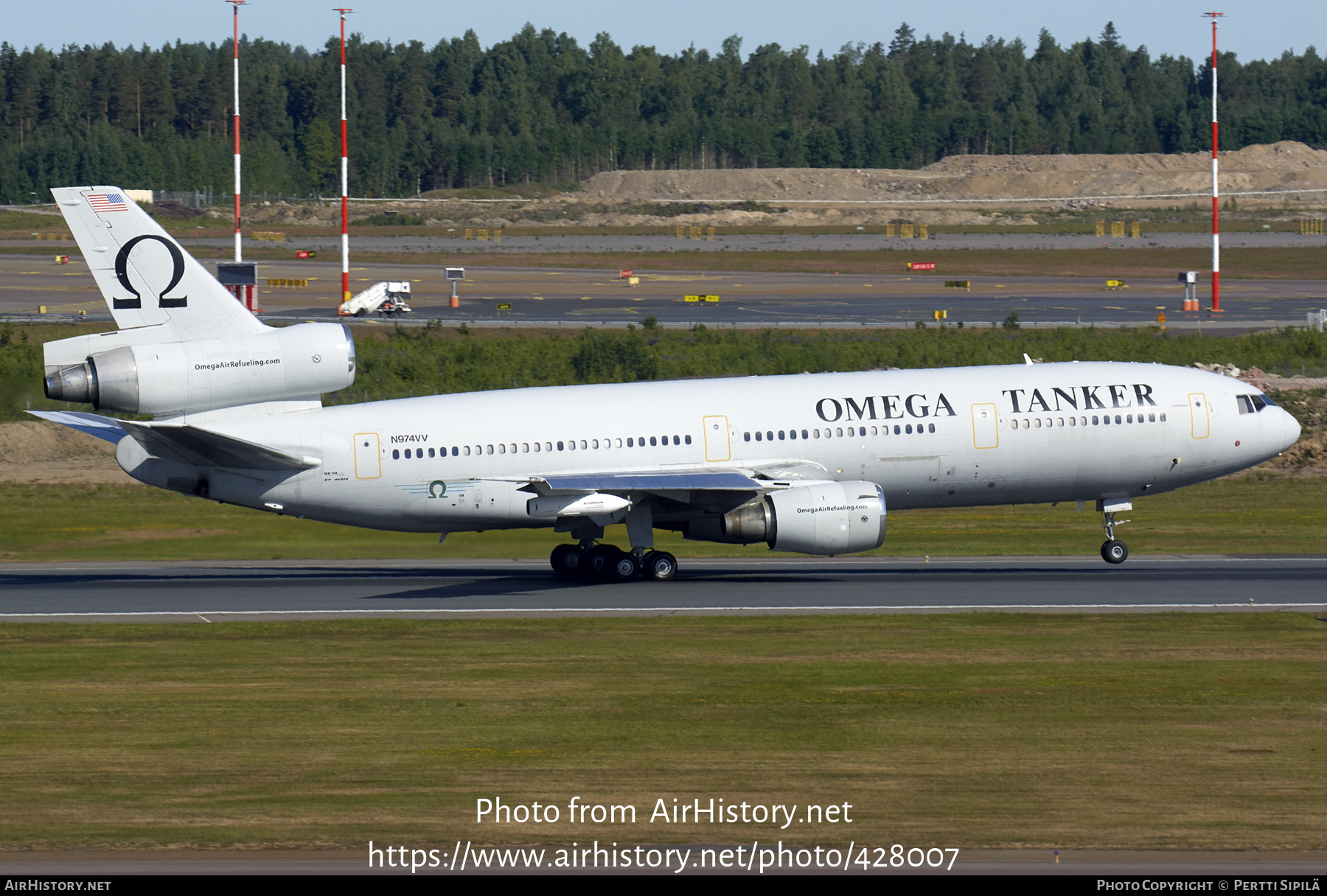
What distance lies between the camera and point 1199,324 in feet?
312

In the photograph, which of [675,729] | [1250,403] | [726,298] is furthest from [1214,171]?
[675,729]

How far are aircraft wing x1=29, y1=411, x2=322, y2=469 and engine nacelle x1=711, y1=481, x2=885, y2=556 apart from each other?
11766 mm

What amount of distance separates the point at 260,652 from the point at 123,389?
28.0 feet

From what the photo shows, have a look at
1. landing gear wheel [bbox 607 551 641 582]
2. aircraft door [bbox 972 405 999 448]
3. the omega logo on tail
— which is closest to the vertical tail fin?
the omega logo on tail

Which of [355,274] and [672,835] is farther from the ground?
[355,274]

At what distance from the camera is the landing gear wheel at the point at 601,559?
41.9 m

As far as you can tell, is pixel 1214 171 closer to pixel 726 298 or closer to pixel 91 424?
pixel 726 298

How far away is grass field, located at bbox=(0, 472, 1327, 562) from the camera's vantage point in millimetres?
47625

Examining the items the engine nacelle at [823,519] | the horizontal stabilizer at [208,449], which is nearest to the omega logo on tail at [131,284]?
the horizontal stabilizer at [208,449]

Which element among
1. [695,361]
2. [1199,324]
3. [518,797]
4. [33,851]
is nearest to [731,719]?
[518,797]

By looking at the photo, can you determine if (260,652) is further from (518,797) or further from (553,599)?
(518,797)

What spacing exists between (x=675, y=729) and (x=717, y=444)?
54.1ft

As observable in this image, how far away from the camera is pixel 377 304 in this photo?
10288cm

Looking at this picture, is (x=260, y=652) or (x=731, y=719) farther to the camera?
(x=260, y=652)
